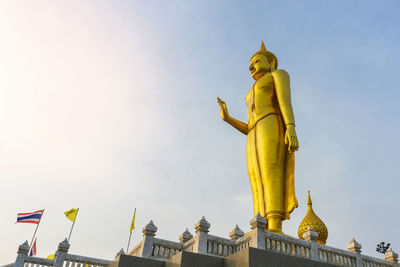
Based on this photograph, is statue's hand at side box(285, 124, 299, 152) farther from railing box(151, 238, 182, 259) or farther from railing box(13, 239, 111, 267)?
railing box(13, 239, 111, 267)

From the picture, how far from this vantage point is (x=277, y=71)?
1473cm

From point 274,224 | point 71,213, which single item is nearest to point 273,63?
point 274,224

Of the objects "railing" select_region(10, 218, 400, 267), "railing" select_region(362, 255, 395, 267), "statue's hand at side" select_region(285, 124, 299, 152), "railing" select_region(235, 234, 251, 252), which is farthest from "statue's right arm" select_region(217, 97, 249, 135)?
"railing" select_region(235, 234, 251, 252)

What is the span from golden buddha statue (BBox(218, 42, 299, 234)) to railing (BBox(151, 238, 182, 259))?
11.8ft

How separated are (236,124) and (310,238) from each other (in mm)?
7093

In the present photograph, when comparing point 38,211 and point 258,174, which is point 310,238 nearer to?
point 258,174

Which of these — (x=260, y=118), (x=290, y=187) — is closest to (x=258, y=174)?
(x=290, y=187)

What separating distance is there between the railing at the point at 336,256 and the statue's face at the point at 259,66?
799 centimetres

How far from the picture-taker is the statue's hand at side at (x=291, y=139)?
41.0ft

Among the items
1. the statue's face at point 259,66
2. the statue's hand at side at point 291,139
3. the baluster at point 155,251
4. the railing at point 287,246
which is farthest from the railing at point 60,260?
the statue's face at point 259,66

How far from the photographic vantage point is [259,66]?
15555mm

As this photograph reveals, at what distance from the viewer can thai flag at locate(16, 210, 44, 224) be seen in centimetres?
1395

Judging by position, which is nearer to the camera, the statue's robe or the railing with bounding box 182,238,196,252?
the railing with bounding box 182,238,196,252

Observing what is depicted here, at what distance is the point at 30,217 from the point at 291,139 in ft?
31.4
